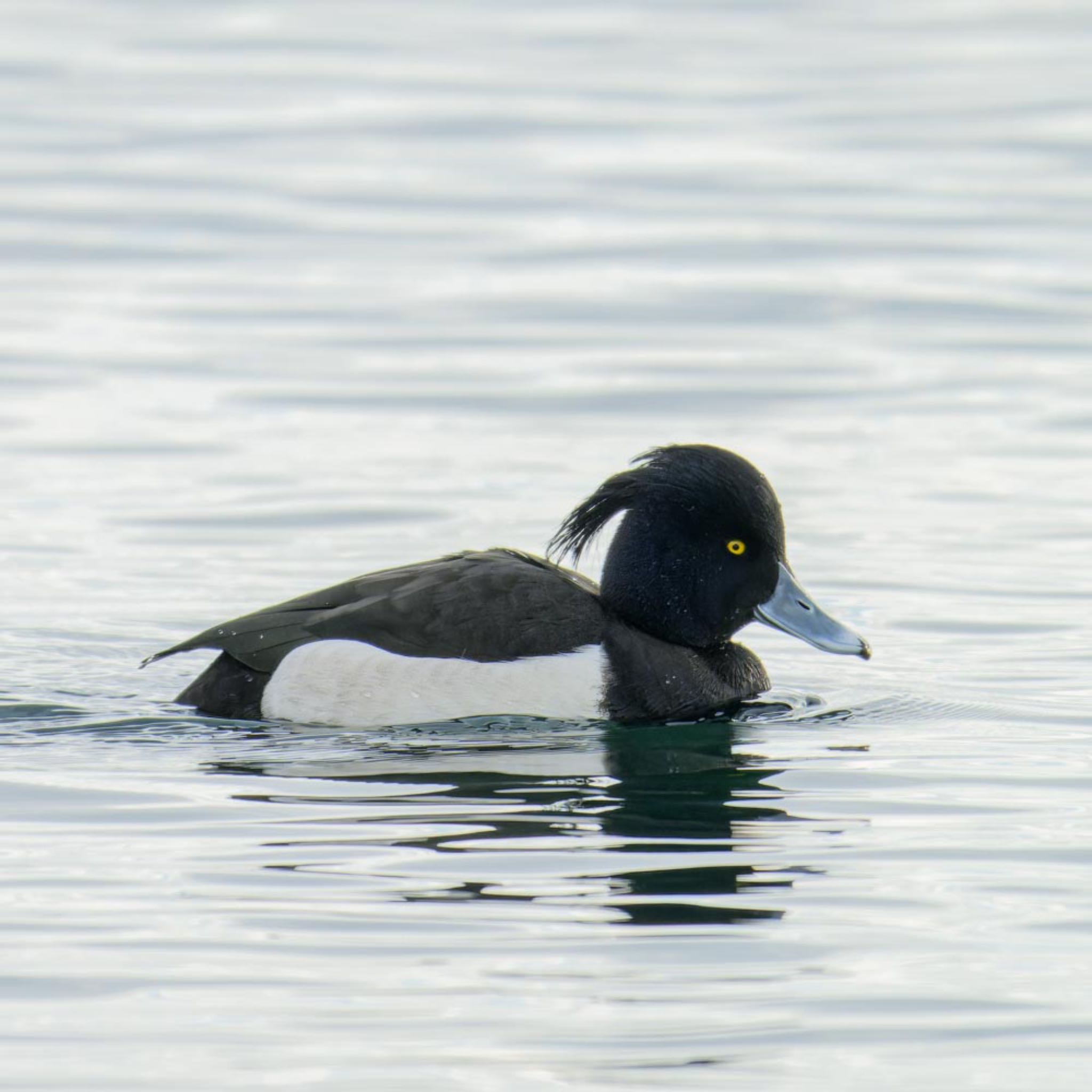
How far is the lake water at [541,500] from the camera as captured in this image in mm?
6215

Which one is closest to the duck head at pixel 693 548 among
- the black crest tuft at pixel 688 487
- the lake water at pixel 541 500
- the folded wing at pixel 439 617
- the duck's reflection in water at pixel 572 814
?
the black crest tuft at pixel 688 487

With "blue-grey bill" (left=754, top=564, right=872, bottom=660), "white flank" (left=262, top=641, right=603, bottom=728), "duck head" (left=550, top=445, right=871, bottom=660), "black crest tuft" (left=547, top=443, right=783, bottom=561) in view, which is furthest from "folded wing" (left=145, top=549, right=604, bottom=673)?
"blue-grey bill" (left=754, top=564, right=872, bottom=660)

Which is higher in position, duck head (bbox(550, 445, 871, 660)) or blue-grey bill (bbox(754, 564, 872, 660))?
duck head (bbox(550, 445, 871, 660))

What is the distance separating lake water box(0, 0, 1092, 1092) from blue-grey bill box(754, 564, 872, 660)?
0.28 metres

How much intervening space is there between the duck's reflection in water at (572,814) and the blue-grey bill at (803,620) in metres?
0.55

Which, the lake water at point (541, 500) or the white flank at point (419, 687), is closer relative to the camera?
the lake water at point (541, 500)

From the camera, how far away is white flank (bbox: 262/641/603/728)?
915 cm

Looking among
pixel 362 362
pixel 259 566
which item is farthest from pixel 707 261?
pixel 259 566

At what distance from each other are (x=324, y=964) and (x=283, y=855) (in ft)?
3.13

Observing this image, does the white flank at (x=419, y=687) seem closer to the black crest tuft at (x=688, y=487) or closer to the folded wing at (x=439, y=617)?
the folded wing at (x=439, y=617)

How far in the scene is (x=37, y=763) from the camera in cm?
862

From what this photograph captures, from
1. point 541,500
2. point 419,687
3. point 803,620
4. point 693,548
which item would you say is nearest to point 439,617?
point 419,687

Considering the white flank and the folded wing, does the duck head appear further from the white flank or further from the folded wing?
the white flank

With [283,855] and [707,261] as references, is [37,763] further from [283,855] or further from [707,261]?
[707,261]
